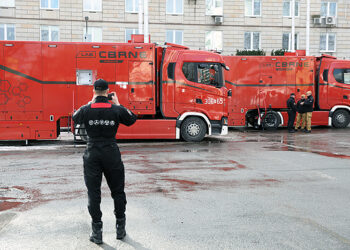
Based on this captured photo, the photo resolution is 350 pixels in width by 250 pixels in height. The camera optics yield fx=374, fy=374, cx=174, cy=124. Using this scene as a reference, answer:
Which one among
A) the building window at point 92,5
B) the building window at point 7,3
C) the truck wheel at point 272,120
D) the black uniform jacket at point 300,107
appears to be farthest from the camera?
the building window at point 92,5

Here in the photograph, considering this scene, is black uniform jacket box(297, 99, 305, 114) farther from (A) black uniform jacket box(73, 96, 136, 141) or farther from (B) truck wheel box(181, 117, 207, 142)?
(A) black uniform jacket box(73, 96, 136, 141)

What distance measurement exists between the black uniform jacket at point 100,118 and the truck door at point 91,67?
27.2 ft

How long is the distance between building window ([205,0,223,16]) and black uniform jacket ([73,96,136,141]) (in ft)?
89.9

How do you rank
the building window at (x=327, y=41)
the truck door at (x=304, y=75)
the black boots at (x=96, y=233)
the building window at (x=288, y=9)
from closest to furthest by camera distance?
the black boots at (x=96, y=233)
the truck door at (x=304, y=75)
the building window at (x=288, y=9)
the building window at (x=327, y=41)

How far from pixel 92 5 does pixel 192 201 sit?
2613 cm

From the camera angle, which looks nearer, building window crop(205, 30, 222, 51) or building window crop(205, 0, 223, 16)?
building window crop(205, 0, 223, 16)

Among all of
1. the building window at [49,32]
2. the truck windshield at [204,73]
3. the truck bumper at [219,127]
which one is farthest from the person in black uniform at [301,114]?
the building window at [49,32]

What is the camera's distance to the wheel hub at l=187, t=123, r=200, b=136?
1297 centimetres

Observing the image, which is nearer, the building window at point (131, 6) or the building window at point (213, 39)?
the building window at point (131, 6)

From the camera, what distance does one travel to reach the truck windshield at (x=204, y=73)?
12742 mm

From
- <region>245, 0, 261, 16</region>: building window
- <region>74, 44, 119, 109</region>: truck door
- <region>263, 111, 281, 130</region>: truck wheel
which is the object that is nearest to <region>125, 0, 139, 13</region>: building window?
<region>245, 0, 261, 16</region>: building window

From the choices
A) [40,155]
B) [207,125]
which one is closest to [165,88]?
[207,125]

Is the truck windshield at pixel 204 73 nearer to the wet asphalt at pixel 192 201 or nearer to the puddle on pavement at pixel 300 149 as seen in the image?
the puddle on pavement at pixel 300 149

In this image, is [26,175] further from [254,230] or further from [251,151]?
[251,151]
